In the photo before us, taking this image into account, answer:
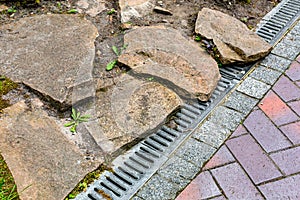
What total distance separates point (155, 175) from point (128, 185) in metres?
0.15

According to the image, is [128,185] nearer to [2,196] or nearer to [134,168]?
[134,168]

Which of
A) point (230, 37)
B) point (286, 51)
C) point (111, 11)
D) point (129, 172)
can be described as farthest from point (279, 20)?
point (129, 172)

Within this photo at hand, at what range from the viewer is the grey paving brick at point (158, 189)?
6.14ft

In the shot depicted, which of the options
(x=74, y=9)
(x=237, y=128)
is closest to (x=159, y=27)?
(x=74, y=9)

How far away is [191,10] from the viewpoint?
10.1 ft

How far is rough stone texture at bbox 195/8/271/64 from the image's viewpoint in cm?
266

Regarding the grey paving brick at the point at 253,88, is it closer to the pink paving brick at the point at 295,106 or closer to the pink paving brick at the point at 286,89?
the pink paving brick at the point at 286,89

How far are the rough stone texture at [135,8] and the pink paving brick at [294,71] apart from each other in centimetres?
117

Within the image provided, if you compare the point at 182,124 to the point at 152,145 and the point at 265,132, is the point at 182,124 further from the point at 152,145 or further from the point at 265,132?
the point at 265,132

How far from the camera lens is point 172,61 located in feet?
8.27

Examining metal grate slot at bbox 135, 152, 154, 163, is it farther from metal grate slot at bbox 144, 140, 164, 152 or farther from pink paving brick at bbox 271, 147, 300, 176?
pink paving brick at bbox 271, 147, 300, 176

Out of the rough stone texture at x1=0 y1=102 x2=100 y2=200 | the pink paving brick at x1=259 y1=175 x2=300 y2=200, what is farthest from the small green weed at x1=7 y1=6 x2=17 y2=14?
the pink paving brick at x1=259 y1=175 x2=300 y2=200

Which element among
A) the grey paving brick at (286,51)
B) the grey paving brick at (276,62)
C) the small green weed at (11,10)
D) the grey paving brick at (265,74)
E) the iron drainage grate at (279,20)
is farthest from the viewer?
the iron drainage grate at (279,20)

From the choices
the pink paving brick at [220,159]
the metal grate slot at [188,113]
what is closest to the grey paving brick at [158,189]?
the pink paving brick at [220,159]
